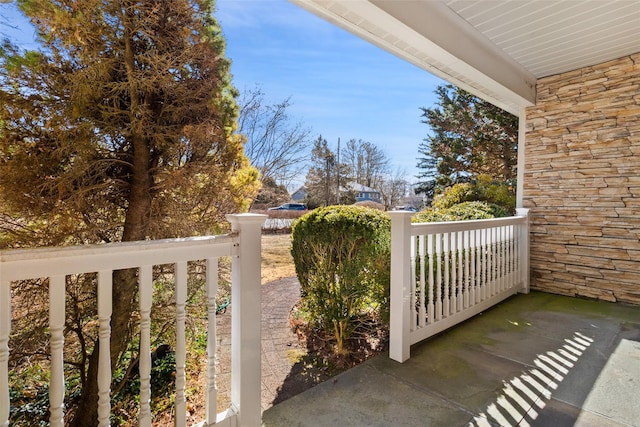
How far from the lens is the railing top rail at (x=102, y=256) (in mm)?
1053

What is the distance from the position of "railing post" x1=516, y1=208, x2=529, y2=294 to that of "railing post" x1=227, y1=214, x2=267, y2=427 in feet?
12.9

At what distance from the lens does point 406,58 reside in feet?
10.2

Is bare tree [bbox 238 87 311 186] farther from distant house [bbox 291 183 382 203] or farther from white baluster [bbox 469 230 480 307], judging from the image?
distant house [bbox 291 183 382 203]

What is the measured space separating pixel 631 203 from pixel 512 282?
157 cm

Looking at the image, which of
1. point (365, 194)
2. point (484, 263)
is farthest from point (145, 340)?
point (365, 194)

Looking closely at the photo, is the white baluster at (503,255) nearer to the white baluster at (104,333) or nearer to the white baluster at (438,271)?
the white baluster at (438,271)

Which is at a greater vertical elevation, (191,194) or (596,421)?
(191,194)

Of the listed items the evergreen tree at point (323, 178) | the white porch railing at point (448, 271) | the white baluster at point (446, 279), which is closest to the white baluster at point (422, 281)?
the white porch railing at point (448, 271)

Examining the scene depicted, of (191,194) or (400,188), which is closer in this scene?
(191,194)

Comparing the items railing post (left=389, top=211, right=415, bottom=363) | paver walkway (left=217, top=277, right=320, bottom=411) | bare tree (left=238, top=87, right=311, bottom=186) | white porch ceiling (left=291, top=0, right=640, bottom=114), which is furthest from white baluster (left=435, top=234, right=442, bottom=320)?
bare tree (left=238, top=87, right=311, bottom=186)

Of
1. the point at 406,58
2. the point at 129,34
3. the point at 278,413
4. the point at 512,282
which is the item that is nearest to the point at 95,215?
the point at 129,34

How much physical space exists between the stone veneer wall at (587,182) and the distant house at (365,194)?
526 inches

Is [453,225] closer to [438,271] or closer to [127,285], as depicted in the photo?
[438,271]

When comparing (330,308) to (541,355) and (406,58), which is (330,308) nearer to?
(541,355)
